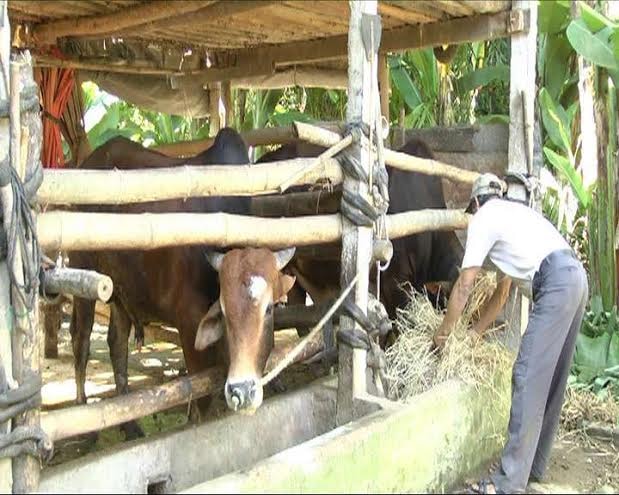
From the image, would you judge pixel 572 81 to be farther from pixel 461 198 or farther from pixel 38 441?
pixel 38 441

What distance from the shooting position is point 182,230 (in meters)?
4.04

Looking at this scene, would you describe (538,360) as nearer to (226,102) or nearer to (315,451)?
(315,451)

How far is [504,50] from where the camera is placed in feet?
35.2

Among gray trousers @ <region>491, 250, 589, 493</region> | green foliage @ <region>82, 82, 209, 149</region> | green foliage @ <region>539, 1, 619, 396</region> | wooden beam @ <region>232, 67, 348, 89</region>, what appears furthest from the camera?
green foliage @ <region>82, 82, 209, 149</region>

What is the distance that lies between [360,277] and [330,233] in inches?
11.5

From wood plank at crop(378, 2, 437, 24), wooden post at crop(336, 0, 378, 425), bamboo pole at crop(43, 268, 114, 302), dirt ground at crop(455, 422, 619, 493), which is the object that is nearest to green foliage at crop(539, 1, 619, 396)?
dirt ground at crop(455, 422, 619, 493)

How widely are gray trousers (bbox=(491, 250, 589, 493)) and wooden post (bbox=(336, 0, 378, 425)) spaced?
2.73 feet

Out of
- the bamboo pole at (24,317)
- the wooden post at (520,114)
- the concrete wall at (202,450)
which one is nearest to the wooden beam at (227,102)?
the wooden post at (520,114)

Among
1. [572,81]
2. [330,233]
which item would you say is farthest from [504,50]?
[330,233]

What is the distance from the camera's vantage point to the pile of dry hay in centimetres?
503

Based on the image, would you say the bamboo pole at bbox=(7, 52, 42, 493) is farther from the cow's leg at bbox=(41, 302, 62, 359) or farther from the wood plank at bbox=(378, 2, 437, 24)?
the cow's leg at bbox=(41, 302, 62, 359)

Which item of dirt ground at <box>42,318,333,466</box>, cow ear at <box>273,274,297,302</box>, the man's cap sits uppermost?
the man's cap

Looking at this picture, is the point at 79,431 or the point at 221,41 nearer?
the point at 79,431

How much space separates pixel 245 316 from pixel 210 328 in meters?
0.37
